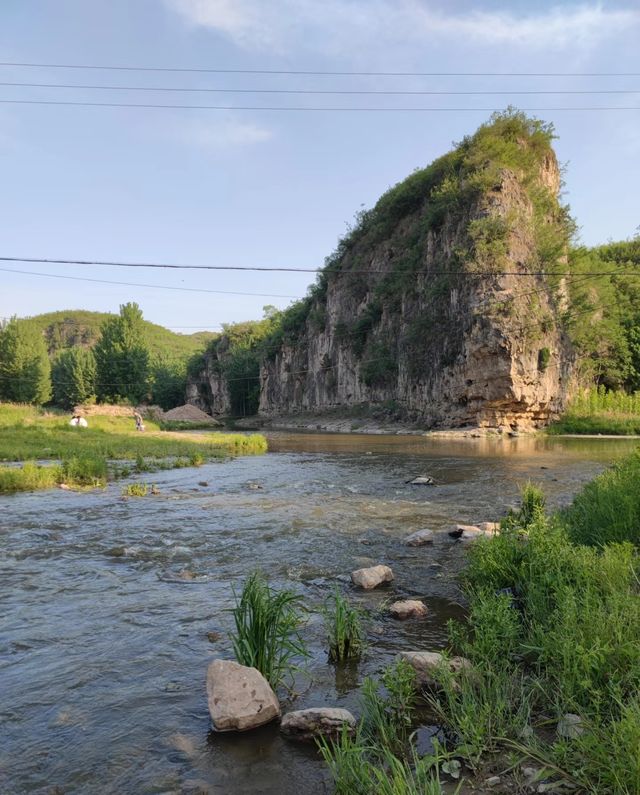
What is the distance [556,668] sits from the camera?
4711mm

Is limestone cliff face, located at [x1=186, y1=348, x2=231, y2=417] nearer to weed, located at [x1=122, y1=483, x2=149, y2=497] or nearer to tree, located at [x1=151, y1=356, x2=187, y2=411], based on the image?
tree, located at [x1=151, y1=356, x2=187, y2=411]

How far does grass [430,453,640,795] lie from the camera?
140 inches

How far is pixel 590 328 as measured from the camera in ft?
207

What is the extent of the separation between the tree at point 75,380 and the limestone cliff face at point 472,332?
178ft

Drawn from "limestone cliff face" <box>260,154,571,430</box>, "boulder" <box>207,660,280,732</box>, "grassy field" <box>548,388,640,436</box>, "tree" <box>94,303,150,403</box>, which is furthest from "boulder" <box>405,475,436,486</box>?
"tree" <box>94,303,150,403</box>

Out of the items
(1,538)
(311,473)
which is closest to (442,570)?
(1,538)

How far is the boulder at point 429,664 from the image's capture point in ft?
16.0

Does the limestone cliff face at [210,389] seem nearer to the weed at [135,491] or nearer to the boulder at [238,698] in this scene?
the weed at [135,491]

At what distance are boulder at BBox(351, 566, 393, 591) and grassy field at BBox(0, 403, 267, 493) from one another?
44.2 feet

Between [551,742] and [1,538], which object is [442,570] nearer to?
[551,742]

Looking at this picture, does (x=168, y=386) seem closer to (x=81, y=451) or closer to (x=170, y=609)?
(x=81, y=451)

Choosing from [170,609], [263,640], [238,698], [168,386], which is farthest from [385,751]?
[168,386]

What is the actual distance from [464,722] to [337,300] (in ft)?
A: 292

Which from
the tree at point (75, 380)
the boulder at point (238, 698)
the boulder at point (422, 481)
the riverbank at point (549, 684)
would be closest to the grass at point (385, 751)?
the riverbank at point (549, 684)
